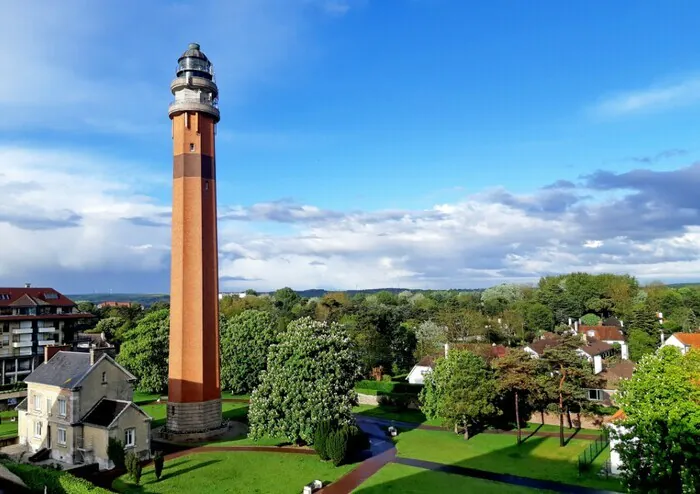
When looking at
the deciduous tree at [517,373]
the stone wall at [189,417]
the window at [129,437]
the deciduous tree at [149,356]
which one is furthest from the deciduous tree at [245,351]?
the deciduous tree at [517,373]

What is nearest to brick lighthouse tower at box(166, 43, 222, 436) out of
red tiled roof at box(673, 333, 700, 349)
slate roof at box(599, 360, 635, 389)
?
slate roof at box(599, 360, 635, 389)

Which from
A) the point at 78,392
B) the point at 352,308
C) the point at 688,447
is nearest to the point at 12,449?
the point at 78,392

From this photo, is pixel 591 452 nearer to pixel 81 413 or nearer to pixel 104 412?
pixel 104 412

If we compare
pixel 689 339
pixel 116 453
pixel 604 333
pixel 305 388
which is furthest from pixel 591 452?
pixel 604 333

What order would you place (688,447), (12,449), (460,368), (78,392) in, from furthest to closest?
(460,368)
(12,449)
(78,392)
(688,447)

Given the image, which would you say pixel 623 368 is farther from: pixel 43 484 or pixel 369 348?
pixel 43 484

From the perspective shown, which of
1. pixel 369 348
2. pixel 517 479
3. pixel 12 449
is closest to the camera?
pixel 517 479
